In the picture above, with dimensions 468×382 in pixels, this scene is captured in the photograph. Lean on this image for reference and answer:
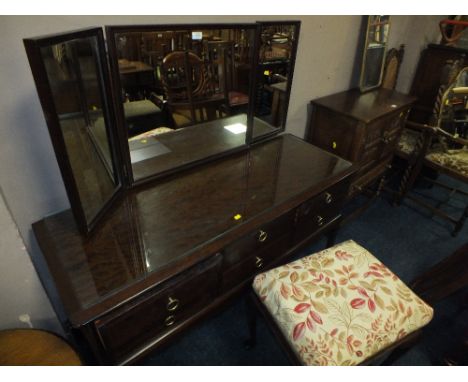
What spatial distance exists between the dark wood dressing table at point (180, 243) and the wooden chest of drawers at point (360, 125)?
16.4 inches

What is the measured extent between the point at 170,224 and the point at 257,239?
Result: 34cm

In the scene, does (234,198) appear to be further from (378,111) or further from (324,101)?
(378,111)

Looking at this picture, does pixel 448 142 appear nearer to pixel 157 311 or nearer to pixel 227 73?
pixel 227 73

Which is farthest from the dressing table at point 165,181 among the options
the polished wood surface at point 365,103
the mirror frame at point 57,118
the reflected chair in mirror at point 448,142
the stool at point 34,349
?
the reflected chair in mirror at point 448,142

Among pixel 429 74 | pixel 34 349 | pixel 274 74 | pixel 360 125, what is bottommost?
pixel 34 349

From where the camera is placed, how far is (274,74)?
1357 millimetres

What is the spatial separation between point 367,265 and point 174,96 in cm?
102

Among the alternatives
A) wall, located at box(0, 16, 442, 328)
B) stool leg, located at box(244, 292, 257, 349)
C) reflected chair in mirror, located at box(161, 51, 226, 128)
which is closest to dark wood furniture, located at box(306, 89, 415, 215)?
wall, located at box(0, 16, 442, 328)

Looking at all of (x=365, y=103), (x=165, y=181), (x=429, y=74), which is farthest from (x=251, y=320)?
(x=429, y=74)

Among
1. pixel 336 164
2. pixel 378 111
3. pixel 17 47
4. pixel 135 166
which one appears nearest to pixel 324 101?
pixel 378 111

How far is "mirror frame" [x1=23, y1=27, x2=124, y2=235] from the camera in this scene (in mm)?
584

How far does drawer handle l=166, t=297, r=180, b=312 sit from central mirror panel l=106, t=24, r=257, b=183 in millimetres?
468

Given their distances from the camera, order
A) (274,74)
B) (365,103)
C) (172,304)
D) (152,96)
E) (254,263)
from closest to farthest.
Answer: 1. (172,304)
2. (152,96)
3. (254,263)
4. (274,74)
5. (365,103)

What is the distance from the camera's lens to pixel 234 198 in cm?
112
